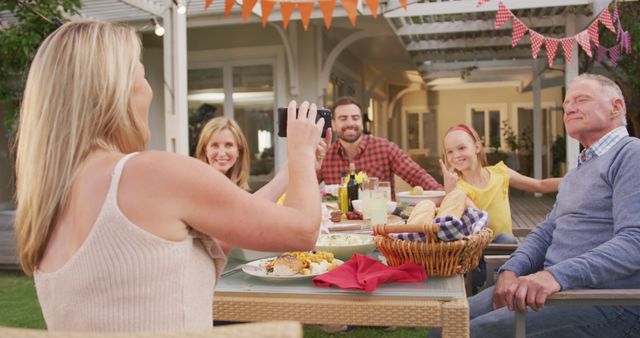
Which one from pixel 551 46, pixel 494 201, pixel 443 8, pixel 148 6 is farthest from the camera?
pixel 443 8

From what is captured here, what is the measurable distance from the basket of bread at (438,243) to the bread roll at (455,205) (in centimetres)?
17

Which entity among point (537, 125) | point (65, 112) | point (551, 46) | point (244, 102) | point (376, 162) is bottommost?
point (376, 162)

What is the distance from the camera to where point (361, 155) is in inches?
169

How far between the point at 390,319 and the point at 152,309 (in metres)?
0.59

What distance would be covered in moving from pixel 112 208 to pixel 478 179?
2365 millimetres

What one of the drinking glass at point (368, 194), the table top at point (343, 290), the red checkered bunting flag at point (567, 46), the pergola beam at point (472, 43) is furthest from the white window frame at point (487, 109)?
the table top at point (343, 290)

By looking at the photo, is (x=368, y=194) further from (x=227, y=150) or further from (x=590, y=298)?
(x=590, y=298)

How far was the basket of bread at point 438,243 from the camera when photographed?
60.4 inches

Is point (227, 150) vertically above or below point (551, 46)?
below

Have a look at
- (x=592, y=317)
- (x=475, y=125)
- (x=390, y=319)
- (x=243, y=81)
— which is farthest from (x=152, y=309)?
(x=475, y=125)

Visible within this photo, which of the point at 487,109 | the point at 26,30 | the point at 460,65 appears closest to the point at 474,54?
the point at 460,65

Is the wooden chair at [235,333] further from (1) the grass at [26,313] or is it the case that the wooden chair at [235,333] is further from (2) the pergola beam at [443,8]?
(2) the pergola beam at [443,8]

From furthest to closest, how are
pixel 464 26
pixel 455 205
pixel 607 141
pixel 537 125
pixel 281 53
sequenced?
1. pixel 537 125
2. pixel 281 53
3. pixel 464 26
4. pixel 607 141
5. pixel 455 205

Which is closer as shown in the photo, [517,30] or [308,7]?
[308,7]
